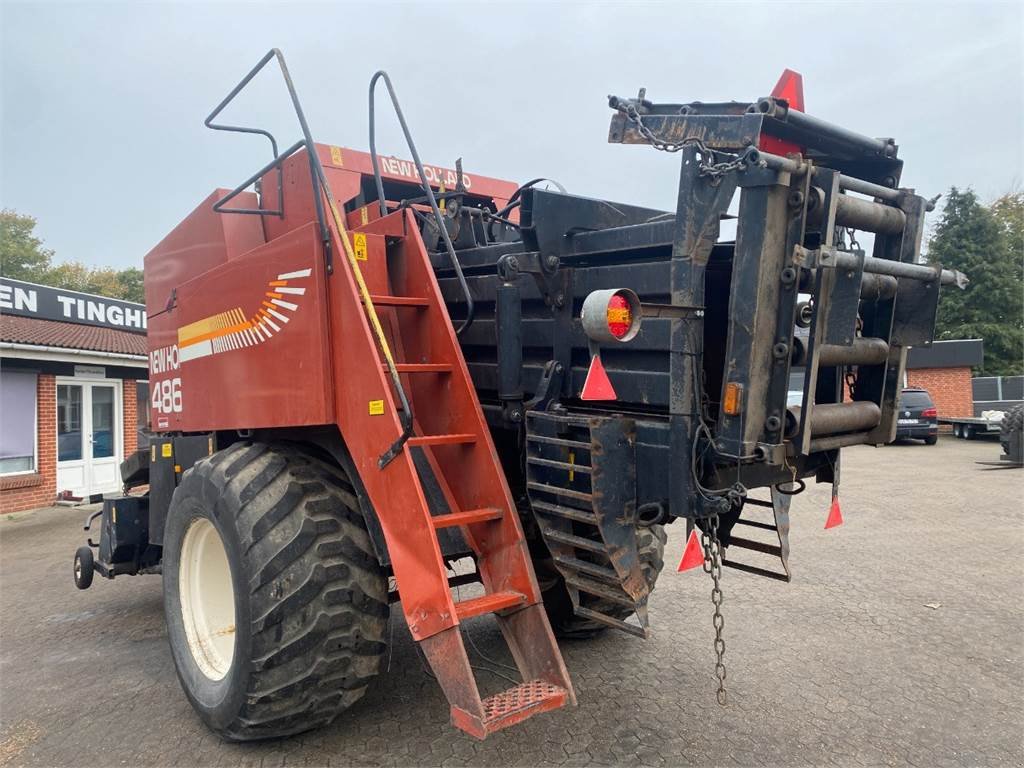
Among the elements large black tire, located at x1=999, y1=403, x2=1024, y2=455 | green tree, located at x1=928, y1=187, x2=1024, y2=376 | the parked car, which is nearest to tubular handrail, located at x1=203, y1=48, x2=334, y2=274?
large black tire, located at x1=999, y1=403, x2=1024, y2=455

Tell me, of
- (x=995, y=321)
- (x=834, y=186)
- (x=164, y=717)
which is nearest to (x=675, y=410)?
(x=834, y=186)

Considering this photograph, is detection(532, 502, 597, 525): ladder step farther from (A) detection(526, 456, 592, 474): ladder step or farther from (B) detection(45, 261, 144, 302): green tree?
(B) detection(45, 261, 144, 302): green tree

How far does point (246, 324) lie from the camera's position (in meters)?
3.57

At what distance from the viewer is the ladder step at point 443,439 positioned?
2.96 meters

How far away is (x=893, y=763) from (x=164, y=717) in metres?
3.42

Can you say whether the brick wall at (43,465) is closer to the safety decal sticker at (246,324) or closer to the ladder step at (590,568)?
the safety decal sticker at (246,324)

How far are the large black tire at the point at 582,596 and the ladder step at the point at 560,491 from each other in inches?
31.2

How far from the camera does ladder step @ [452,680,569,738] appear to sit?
2557 mm

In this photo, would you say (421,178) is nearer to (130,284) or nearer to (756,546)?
(756,546)

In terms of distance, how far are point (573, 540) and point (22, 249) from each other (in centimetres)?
4554

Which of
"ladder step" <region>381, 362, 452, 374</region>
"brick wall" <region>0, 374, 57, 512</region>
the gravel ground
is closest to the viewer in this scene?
"ladder step" <region>381, 362, 452, 374</region>

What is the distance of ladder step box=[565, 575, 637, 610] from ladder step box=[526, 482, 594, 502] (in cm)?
37

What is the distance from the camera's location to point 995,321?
2942cm

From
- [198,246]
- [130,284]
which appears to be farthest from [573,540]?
[130,284]
